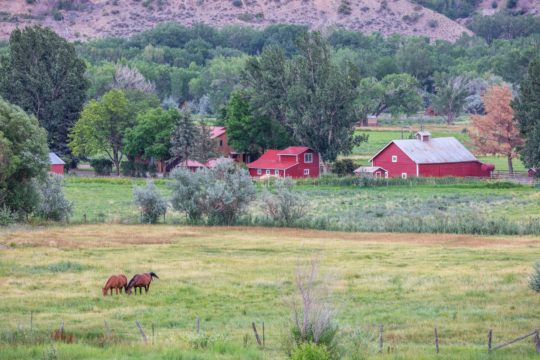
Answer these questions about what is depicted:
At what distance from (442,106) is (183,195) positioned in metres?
93.9

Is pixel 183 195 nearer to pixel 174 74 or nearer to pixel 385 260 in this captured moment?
pixel 385 260

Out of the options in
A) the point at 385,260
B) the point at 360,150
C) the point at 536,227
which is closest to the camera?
the point at 385,260

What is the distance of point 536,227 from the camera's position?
191ft

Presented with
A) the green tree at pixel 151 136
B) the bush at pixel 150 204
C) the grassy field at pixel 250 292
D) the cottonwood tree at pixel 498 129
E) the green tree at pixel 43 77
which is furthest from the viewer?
the green tree at pixel 43 77

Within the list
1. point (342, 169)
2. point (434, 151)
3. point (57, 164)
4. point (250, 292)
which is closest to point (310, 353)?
point (250, 292)

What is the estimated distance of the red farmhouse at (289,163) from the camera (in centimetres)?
9856

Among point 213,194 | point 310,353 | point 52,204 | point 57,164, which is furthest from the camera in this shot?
point 57,164

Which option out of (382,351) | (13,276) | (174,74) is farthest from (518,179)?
(174,74)

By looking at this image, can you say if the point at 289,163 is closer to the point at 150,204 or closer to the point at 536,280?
the point at 150,204

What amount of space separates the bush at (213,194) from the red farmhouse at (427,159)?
31.8 m

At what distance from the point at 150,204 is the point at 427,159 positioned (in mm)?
36473

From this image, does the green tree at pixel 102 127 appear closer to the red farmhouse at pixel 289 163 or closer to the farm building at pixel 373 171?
the red farmhouse at pixel 289 163

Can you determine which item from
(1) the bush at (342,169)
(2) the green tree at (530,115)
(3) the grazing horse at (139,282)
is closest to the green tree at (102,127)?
(1) the bush at (342,169)

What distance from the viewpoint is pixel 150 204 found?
219 ft
